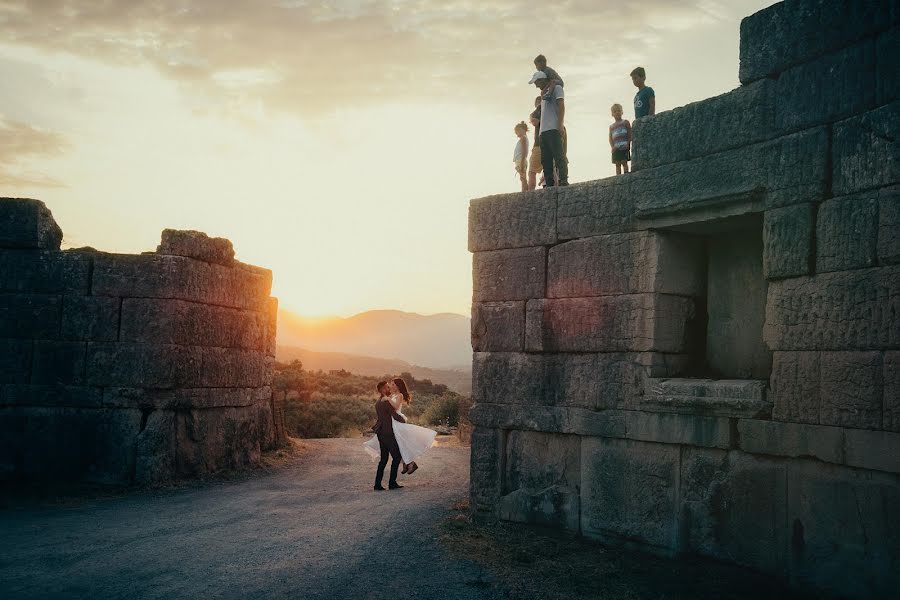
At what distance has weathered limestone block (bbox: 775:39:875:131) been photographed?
16.4 feet

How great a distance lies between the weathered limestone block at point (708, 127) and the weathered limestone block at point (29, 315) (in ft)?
26.9

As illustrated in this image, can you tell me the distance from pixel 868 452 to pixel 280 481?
26.7 feet

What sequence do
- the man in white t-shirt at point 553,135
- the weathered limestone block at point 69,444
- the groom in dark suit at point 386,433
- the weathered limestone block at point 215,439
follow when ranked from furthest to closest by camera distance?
1. the weathered limestone block at point 215,439
2. the groom in dark suit at point 386,433
3. the weathered limestone block at point 69,444
4. the man in white t-shirt at point 553,135

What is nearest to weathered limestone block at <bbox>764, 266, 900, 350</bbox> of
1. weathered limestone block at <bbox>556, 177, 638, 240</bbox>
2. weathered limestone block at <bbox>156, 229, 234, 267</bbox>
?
weathered limestone block at <bbox>556, 177, 638, 240</bbox>

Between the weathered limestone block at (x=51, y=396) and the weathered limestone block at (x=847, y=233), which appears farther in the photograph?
the weathered limestone block at (x=51, y=396)

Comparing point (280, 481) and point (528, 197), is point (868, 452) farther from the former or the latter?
point (280, 481)

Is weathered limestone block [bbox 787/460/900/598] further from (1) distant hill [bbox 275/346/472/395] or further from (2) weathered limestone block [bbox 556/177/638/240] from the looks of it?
(1) distant hill [bbox 275/346/472/395]

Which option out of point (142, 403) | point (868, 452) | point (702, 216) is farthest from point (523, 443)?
point (142, 403)

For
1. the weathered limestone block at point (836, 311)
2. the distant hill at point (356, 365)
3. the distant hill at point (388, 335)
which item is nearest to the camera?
the weathered limestone block at point (836, 311)

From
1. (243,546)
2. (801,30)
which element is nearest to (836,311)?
(801,30)

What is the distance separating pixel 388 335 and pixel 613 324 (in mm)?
153155

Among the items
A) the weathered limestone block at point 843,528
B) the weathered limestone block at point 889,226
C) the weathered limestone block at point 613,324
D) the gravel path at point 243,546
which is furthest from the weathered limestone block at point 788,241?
the gravel path at point 243,546

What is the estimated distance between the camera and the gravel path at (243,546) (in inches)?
214

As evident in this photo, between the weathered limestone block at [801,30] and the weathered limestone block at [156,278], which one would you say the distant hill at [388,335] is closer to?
the weathered limestone block at [156,278]
